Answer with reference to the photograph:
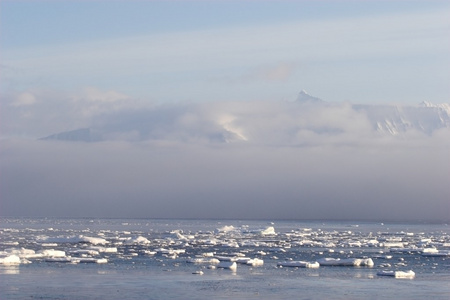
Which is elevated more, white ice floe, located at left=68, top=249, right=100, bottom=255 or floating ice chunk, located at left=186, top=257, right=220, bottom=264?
white ice floe, located at left=68, top=249, right=100, bottom=255

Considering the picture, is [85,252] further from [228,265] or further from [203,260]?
[228,265]

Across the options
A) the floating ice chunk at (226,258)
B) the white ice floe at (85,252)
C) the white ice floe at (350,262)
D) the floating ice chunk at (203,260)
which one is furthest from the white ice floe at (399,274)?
the white ice floe at (85,252)

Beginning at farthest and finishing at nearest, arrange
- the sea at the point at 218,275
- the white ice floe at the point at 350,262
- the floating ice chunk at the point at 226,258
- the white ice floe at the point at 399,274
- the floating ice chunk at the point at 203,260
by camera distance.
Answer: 1. the floating ice chunk at the point at 226,258
2. the floating ice chunk at the point at 203,260
3. the white ice floe at the point at 350,262
4. the white ice floe at the point at 399,274
5. the sea at the point at 218,275

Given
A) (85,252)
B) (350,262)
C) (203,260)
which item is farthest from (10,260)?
(350,262)

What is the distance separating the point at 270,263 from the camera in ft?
149

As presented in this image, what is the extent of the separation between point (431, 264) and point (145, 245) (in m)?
23.2

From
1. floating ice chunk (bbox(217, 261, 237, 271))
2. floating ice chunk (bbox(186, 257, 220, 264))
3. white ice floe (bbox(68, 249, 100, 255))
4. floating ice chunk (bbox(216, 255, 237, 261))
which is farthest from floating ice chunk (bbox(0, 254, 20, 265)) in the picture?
floating ice chunk (bbox(216, 255, 237, 261))

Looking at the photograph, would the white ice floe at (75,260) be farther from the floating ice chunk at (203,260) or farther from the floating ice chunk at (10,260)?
the floating ice chunk at (203,260)

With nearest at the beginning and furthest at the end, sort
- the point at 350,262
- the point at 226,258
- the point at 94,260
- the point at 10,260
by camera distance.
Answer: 1. the point at 10,260
2. the point at 94,260
3. the point at 350,262
4. the point at 226,258

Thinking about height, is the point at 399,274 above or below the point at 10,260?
below

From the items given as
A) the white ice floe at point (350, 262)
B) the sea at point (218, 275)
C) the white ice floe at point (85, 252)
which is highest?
the white ice floe at point (85, 252)

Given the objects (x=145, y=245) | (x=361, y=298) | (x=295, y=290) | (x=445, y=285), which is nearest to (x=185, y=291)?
(x=295, y=290)

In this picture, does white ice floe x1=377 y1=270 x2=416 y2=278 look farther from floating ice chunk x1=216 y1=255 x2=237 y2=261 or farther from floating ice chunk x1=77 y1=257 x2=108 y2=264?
floating ice chunk x1=77 y1=257 x2=108 y2=264

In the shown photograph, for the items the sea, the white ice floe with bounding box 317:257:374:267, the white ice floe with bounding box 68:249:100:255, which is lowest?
the sea
